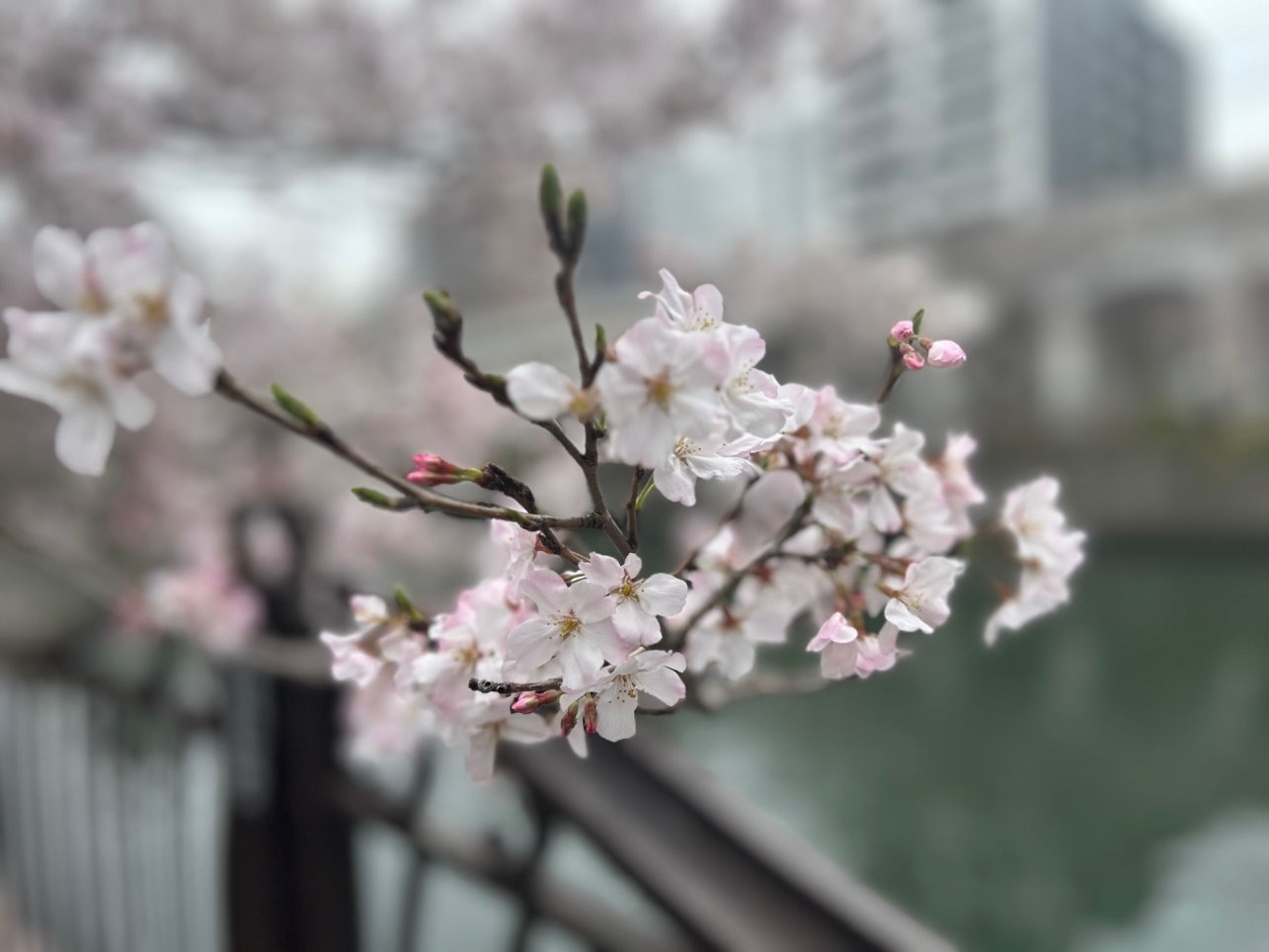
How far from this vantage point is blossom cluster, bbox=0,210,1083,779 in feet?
0.65

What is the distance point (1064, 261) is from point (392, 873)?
5.29 metres

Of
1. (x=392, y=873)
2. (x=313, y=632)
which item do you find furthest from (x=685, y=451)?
(x=392, y=873)

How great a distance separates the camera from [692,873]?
59 centimetres

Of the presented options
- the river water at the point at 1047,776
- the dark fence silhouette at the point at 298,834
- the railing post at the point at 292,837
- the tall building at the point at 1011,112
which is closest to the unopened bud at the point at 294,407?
the dark fence silhouette at the point at 298,834

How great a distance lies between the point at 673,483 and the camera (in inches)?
8.9

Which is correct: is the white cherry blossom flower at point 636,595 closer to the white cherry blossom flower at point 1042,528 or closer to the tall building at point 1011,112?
the white cherry blossom flower at point 1042,528

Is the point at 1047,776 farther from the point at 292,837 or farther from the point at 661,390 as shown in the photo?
the point at 661,390

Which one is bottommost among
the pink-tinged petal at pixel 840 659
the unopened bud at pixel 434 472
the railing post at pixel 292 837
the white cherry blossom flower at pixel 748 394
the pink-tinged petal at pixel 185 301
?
the railing post at pixel 292 837

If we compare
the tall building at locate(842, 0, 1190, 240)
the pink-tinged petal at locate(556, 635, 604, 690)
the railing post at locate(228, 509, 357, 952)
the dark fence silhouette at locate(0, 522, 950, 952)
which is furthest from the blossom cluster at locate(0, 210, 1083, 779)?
the tall building at locate(842, 0, 1190, 240)

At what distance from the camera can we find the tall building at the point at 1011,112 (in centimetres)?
775

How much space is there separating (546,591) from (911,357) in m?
0.14

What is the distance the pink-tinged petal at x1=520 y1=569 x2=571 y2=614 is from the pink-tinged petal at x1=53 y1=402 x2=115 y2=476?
0.33ft

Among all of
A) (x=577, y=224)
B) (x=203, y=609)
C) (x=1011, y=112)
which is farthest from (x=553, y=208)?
(x=1011, y=112)

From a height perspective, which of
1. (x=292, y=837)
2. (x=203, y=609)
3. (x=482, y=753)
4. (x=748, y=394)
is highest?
(x=748, y=394)
